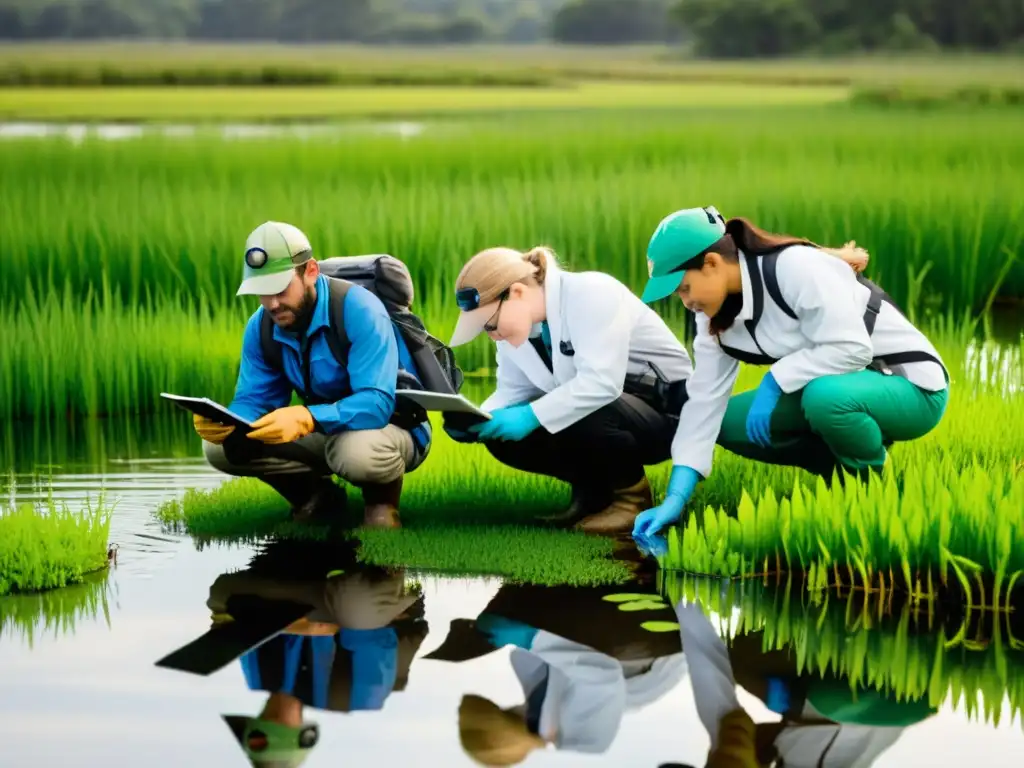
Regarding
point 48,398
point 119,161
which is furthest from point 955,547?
point 119,161

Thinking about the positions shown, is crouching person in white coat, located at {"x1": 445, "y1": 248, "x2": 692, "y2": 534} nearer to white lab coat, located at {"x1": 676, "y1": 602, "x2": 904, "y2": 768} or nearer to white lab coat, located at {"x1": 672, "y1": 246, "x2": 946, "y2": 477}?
white lab coat, located at {"x1": 672, "y1": 246, "x2": 946, "y2": 477}

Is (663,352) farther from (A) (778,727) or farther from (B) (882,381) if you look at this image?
(A) (778,727)

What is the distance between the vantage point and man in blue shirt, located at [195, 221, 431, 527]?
5098 millimetres

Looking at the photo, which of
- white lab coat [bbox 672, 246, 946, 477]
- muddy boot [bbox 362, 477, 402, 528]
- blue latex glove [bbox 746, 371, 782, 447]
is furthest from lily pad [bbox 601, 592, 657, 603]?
muddy boot [bbox 362, 477, 402, 528]

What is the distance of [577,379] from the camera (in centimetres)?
531

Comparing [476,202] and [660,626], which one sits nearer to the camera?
[660,626]

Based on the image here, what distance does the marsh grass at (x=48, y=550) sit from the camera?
4992 millimetres

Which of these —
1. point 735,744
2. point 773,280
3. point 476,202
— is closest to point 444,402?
point 773,280

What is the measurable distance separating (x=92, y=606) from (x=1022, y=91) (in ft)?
99.3

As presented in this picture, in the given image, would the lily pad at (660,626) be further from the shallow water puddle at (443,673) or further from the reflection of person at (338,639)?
the reflection of person at (338,639)

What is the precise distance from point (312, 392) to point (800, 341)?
155cm

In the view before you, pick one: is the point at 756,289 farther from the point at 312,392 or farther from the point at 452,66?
the point at 452,66

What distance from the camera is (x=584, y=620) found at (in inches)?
181

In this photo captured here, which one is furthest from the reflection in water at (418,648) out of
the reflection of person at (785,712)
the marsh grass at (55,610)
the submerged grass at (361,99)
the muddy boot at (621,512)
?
the submerged grass at (361,99)
